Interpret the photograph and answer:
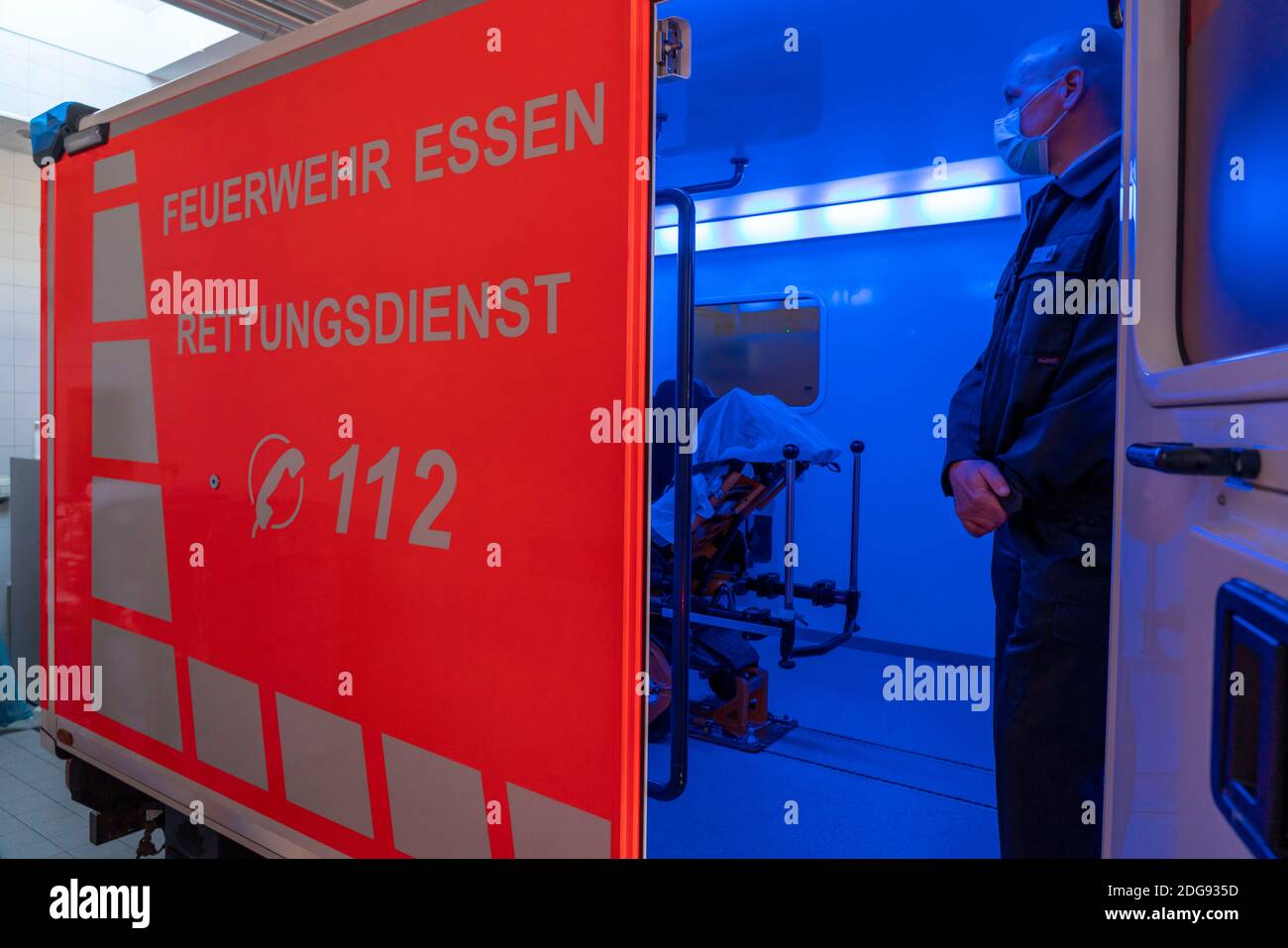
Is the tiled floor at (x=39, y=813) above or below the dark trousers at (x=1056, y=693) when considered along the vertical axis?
below

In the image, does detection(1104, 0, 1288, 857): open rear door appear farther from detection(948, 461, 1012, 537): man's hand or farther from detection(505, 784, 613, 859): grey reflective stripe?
detection(505, 784, 613, 859): grey reflective stripe

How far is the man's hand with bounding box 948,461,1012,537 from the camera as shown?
1732mm

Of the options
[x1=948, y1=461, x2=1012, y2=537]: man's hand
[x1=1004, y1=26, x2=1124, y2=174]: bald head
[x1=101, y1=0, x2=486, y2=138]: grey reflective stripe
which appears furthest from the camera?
[x1=1004, y1=26, x2=1124, y2=174]: bald head

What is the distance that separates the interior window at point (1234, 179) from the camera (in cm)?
91

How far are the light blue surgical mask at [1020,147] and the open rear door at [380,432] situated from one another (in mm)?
1371

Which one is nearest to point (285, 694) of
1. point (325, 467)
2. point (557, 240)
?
point (325, 467)

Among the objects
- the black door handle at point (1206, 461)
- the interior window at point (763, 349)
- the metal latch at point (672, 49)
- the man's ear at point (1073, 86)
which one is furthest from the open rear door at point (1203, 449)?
the interior window at point (763, 349)

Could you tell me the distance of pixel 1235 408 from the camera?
2.88ft

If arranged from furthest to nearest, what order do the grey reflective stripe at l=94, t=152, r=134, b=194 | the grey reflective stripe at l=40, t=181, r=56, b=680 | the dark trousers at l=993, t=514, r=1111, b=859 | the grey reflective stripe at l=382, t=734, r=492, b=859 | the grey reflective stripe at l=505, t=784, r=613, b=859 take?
the grey reflective stripe at l=40, t=181, r=56, b=680
the grey reflective stripe at l=94, t=152, r=134, b=194
the dark trousers at l=993, t=514, r=1111, b=859
the grey reflective stripe at l=382, t=734, r=492, b=859
the grey reflective stripe at l=505, t=784, r=613, b=859

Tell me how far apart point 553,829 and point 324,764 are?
1.86 ft

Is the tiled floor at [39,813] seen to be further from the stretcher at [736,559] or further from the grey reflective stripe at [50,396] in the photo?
the stretcher at [736,559]

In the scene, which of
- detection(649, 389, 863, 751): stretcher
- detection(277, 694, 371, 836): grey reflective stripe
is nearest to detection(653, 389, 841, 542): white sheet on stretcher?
detection(649, 389, 863, 751): stretcher

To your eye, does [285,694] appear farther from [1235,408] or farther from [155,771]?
[1235,408]

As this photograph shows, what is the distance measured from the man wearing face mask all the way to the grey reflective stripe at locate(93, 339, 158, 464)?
1.86m
